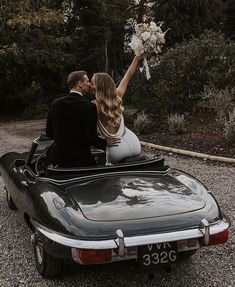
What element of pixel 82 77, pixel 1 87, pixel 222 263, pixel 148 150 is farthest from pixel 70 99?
pixel 1 87

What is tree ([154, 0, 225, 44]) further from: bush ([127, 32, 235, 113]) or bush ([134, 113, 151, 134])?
bush ([134, 113, 151, 134])

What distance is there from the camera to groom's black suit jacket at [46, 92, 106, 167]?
404 centimetres

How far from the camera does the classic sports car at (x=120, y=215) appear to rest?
3.10 metres

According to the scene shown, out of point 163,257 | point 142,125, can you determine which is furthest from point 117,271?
point 142,125

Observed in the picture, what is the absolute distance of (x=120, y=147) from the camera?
4.33 metres

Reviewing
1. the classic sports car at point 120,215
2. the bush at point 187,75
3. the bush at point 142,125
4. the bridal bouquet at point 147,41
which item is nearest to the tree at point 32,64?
the bush at point 187,75

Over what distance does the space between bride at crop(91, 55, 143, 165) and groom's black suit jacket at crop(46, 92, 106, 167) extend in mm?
202

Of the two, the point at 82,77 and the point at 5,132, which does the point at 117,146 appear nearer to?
the point at 82,77

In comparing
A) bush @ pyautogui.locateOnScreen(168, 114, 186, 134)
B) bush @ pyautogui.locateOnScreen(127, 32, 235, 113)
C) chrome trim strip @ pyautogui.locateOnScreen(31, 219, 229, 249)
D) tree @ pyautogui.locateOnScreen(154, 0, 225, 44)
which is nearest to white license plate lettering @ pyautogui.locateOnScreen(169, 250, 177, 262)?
chrome trim strip @ pyautogui.locateOnScreen(31, 219, 229, 249)

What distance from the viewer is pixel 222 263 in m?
3.98

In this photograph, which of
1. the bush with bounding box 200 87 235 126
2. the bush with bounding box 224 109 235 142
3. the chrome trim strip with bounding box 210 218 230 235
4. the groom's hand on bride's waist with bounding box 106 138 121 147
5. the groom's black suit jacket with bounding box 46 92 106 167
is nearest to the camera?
the chrome trim strip with bounding box 210 218 230 235

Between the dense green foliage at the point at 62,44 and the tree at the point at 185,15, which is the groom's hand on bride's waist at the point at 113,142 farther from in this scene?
the tree at the point at 185,15

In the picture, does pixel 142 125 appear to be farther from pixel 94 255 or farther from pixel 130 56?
pixel 130 56

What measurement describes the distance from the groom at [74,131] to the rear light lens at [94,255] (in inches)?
46.8
